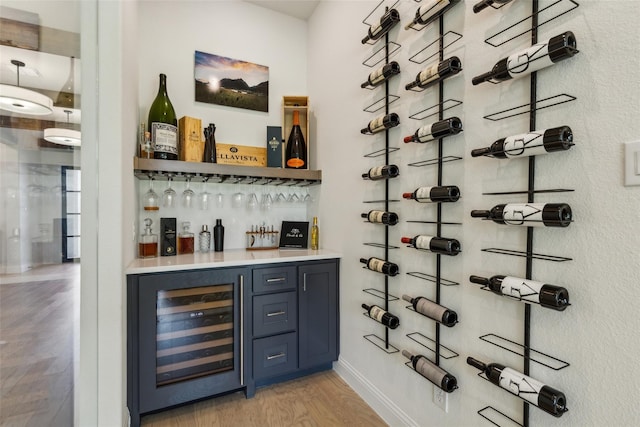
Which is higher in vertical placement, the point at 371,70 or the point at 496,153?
the point at 371,70

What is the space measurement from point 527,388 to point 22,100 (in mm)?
1905

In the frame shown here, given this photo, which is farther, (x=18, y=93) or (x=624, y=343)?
(x=18, y=93)

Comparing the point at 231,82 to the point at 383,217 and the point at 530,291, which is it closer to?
the point at 383,217

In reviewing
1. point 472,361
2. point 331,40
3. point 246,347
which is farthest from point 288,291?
point 331,40

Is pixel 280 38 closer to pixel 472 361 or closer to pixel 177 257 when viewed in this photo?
pixel 177 257

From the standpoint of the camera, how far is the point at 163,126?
2.03 metres

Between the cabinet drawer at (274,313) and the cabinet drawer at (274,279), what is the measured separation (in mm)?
47

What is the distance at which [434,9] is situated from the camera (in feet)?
4.36

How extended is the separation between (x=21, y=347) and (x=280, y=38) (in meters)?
2.70

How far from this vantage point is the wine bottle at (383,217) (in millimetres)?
1625

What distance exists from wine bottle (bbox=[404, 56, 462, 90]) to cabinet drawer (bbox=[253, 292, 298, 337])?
1476 mm

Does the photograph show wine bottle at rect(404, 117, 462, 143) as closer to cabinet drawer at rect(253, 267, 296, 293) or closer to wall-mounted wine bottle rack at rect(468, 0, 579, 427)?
wall-mounted wine bottle rack at rect(468, 0, 579, 427)

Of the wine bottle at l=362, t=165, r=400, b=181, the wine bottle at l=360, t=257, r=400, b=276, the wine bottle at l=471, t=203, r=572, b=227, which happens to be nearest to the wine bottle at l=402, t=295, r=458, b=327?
the wine bottle at l=360, t=257, r=400, b=276

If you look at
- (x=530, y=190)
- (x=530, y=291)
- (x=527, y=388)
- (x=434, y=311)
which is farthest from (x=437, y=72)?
(x=527, y=388)
